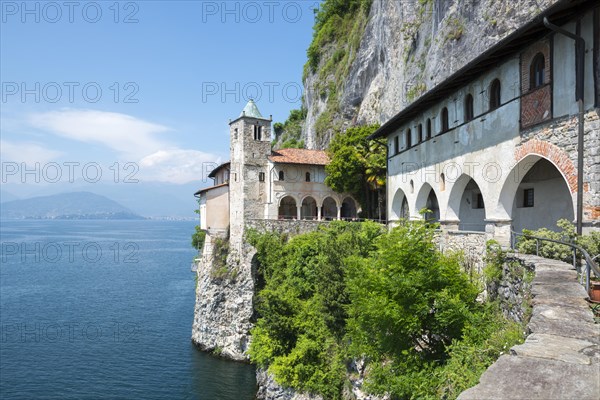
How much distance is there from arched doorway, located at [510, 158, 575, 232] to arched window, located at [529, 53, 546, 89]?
3.74 metres

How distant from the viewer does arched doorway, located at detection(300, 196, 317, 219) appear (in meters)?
46.7

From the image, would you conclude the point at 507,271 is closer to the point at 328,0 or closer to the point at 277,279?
the point at 277,279

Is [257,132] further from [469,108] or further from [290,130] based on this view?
[290,130]

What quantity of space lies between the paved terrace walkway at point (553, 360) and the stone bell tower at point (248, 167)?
32.8 meters

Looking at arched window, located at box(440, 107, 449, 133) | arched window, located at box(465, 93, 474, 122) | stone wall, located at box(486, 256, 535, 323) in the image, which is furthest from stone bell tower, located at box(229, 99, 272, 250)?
stone wall, located at box(486, 256, 535, 323)

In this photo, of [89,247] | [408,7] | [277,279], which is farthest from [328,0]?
[89,247]

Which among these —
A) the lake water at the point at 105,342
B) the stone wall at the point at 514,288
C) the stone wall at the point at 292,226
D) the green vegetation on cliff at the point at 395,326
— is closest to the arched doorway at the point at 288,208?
the stone wall at the point at 292,226

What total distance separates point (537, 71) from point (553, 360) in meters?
11.9

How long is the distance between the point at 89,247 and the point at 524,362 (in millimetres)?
132938

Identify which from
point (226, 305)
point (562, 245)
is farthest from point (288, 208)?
point (562, 245)

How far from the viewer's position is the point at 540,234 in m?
12.4

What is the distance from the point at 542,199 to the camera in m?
18.6

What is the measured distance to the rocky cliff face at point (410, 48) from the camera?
26297 mm

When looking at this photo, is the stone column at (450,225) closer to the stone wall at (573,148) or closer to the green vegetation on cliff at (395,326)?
the green vegetation on cliff at (395,326)
